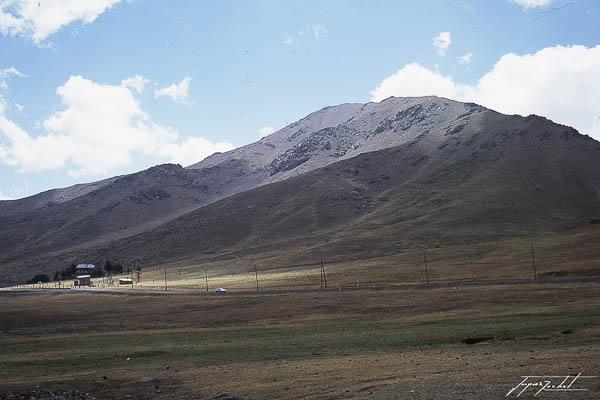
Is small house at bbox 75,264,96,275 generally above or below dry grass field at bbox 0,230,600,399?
above

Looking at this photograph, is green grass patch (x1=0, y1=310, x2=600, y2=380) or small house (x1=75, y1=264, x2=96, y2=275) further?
small house (x1=75, y1=264, x2=96, y2=275)

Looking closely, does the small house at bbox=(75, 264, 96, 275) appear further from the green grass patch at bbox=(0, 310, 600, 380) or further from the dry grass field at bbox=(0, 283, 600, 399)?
the green grass patch at bbox=(0, 310, 600, 380)

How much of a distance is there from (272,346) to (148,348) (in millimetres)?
9067

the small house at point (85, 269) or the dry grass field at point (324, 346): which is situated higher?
the small house at point (85, 269)

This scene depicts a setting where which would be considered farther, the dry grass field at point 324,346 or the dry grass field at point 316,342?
the dry grass field at point 316,342

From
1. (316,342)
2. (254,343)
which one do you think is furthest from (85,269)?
(316,342)

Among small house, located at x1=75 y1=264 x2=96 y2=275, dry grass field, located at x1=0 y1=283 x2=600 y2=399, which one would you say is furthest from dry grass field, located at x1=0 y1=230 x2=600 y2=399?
small house, located at x1=75 y1=264 x2=96 y2=275

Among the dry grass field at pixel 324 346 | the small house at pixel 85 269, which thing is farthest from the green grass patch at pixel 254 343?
the small house at pixel 85 269

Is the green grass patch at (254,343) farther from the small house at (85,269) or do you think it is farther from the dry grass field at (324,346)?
the small house at (85,269)

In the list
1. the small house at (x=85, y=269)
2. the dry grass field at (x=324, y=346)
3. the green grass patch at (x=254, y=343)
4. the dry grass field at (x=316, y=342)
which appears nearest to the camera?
the dry grass field at (x=324, y=346)

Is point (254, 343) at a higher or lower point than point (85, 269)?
lower

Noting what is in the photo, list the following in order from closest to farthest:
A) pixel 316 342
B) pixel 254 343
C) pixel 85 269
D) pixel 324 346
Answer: pixel 324 346
pixel 316 342
pixel 254 343
pixel 85 269

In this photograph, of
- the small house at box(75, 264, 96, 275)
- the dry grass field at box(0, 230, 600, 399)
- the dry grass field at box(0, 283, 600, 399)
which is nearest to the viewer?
the dry grass field at box(0, 283, 600, 399)

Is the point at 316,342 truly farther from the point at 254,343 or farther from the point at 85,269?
the point at 85,269
